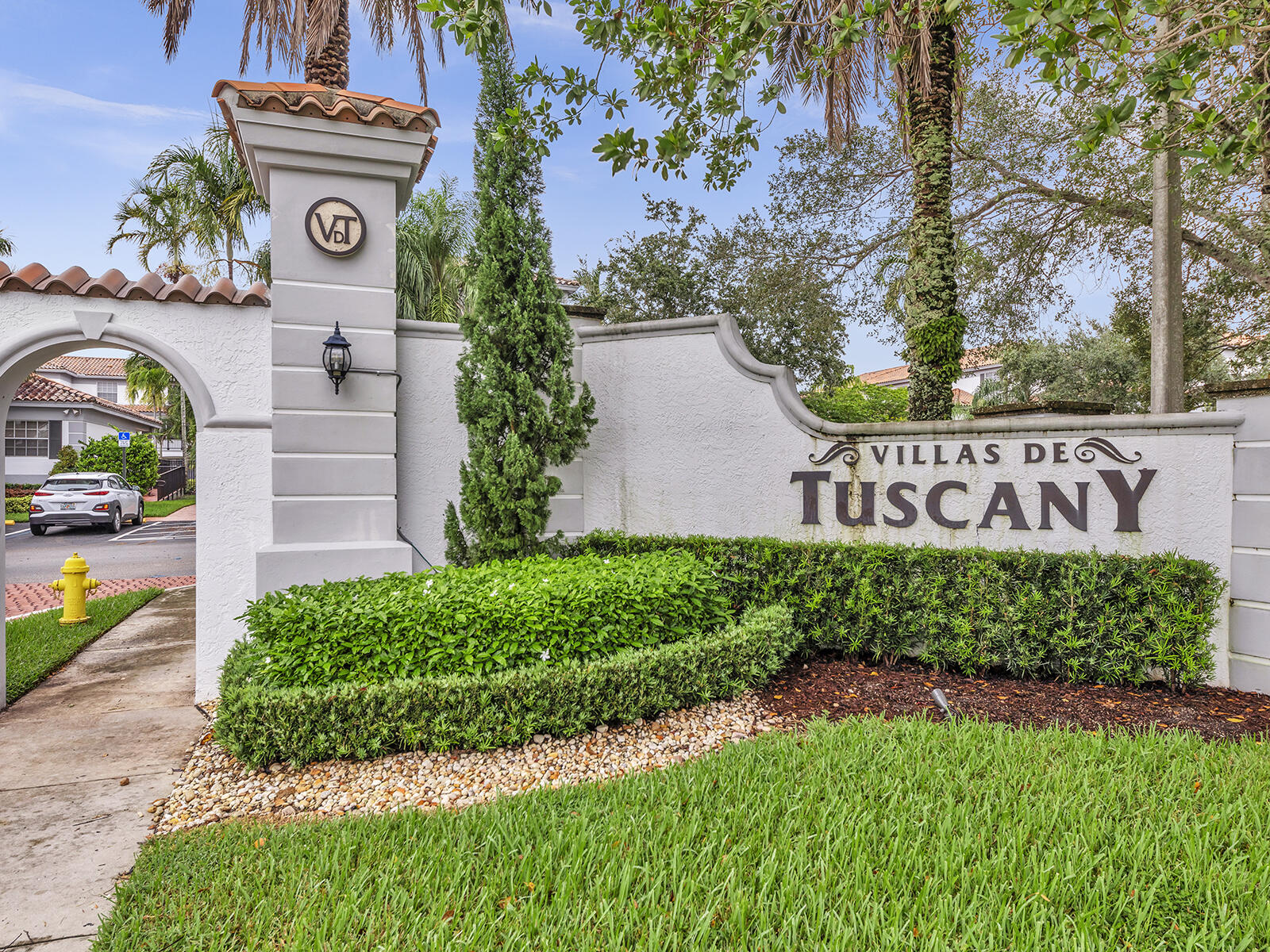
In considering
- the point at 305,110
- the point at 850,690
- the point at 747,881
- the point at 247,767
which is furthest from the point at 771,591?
the point at 305,110

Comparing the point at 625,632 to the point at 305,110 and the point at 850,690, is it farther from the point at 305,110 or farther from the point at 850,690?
the point at 305,110

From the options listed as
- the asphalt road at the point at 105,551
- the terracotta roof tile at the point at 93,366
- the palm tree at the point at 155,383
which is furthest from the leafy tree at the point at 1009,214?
the terracotta roof tile at the point at 93,366

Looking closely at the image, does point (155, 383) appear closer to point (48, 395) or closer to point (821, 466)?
point (48, 395)

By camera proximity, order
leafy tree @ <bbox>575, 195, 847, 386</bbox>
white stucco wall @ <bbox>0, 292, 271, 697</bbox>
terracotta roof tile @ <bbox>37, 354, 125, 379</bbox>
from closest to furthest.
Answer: white stucco wall @ <bbox>0, 292, 271, 697</bbox>, leafy tree @ <bbox>575, 195, 847, 386</bbox>, terracotta roof tile @ <bbox>37, 354, 125, 379</bbox>

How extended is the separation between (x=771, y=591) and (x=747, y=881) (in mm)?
3405

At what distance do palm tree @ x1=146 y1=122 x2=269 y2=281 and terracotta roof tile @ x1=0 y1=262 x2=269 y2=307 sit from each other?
14.7m

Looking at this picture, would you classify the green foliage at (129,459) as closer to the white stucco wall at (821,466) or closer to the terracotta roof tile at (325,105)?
the terracotta roof tile at (325,105)

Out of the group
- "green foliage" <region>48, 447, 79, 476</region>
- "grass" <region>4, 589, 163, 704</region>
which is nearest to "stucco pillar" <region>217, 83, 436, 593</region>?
"grass" <region>4, 589, 163, 704</region>

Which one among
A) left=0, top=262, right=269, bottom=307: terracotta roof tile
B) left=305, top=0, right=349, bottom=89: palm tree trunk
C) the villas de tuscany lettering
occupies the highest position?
left=305, top=0, right=349, bottom=89: palm tree trunk

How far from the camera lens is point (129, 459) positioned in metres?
28.1

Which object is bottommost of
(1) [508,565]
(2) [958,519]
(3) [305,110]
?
(1) [508,565]

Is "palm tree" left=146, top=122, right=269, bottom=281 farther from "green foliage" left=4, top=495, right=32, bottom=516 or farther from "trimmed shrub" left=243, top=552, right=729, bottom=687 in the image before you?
"trimmed shrub" left=243, top=552, right=729, bottom=687

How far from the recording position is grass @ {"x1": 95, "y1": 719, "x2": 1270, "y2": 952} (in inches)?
84.4

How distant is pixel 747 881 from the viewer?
242cm
